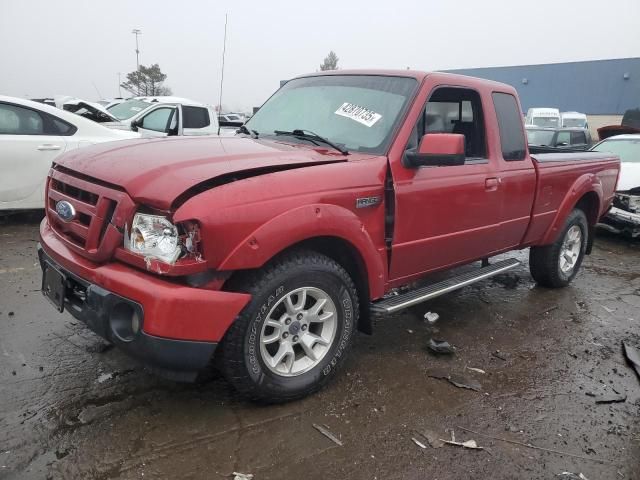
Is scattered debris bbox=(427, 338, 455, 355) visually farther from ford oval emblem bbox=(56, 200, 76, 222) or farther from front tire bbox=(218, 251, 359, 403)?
ford oval emblem bbox=(56, 200, 76, 222)

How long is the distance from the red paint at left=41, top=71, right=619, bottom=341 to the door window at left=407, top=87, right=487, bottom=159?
6 cm

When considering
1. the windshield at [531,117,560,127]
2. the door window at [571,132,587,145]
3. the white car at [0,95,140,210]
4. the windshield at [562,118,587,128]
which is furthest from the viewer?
the windshield at [531,117,560,127]

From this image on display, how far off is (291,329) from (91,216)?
1191mm

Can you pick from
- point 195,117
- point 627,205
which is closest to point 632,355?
point 627,205

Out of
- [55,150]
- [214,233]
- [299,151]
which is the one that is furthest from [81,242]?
[55,150]

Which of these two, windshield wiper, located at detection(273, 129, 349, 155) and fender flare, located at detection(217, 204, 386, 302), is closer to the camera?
fender flare, located at detection(217, 204, 386, 302)

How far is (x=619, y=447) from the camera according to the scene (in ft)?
8.86

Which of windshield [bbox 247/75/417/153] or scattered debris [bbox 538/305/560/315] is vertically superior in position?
windshield [bbox 247/75/417/153]

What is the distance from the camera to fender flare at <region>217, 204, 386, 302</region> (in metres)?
2.41

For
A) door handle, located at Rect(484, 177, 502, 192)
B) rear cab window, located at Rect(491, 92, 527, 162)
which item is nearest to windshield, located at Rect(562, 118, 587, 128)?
rear cab window, located at Rect(491, 92, 527, 162)

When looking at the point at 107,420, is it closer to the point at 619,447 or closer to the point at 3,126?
→ the point at 619,447

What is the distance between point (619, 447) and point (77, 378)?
304 cm

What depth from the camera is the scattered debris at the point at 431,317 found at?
13.8ft

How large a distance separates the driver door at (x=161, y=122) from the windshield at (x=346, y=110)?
249 inches
